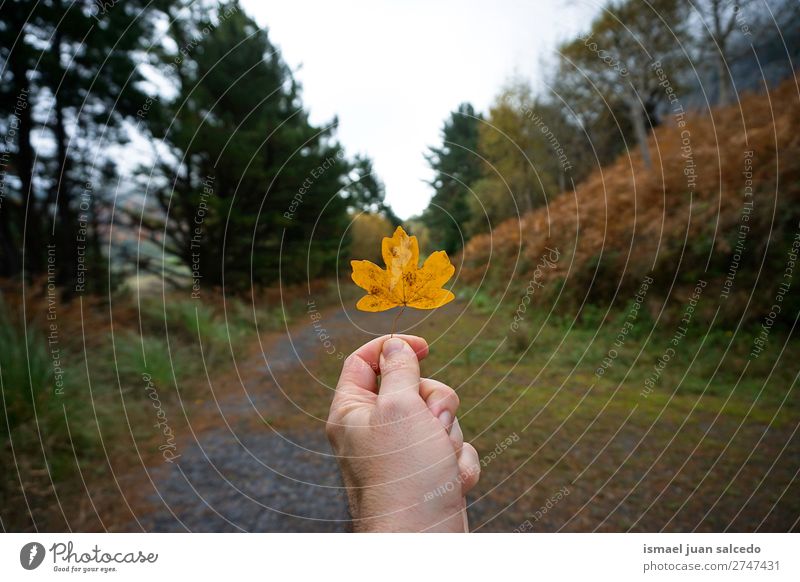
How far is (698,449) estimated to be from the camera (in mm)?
2391

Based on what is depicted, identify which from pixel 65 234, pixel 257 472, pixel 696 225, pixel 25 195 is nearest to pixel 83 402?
pixel 257 472

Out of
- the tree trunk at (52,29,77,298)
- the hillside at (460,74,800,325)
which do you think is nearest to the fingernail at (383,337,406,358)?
the hillside at (460,74,800,325)

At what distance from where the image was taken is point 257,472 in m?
2.78

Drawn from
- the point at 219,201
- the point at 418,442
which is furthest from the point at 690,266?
the point at 219,201

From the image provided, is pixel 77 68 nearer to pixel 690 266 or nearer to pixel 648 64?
pixel 648 64

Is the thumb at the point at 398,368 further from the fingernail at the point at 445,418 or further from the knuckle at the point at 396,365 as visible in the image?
the fingernail at the point at 445,418

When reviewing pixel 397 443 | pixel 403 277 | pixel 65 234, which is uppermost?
pixel 65 234

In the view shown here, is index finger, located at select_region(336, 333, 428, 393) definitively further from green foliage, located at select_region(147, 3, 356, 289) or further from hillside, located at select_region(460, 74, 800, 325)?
green foliage, located at select_region(147, 3, 356, 289)

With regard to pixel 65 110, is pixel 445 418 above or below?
below

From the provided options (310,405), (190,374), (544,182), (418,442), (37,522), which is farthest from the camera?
(190,374)

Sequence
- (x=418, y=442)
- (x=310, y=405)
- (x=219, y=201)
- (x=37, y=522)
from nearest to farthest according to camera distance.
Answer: (x=418, y=442) < (x=37, y=522) < (x=310, y=405) < (x=219, y=201)

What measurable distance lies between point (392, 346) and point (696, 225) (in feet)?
11.8

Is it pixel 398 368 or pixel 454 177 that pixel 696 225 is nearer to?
pixel 454 177

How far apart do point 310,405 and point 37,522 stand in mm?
1646
